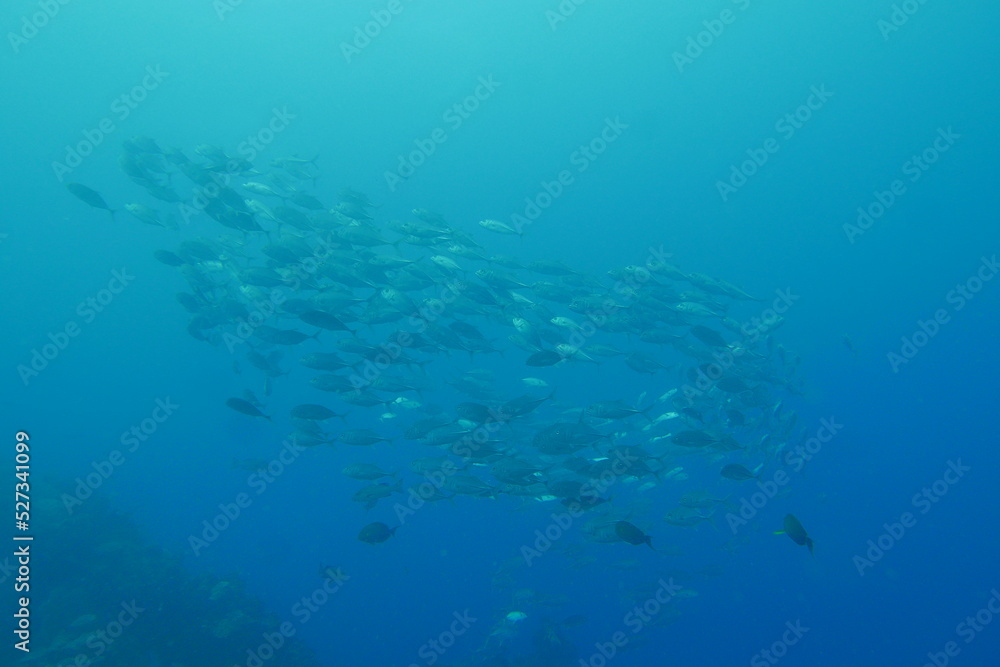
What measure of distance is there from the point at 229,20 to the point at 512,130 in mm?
36309

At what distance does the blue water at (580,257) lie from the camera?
18.2 m

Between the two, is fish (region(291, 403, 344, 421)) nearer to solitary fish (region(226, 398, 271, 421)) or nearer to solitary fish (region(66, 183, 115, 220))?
solitary fish (region(226, 398, 271, 421))

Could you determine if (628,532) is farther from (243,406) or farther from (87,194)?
(87,194)

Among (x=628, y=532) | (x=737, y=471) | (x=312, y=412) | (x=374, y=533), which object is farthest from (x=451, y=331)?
(x=737, y=471)

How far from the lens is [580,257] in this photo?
53.6 meters

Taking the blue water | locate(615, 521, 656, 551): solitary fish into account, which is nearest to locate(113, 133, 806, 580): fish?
locate(615, 521, 656, 551): solitary fish

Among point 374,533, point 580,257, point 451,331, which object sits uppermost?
point 580,257

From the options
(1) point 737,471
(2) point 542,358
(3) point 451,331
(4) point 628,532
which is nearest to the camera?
(4) point 628,532

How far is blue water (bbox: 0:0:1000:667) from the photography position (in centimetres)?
1825

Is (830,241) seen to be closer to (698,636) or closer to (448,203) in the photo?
(448,203)

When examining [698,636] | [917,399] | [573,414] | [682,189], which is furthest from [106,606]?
[682,189]

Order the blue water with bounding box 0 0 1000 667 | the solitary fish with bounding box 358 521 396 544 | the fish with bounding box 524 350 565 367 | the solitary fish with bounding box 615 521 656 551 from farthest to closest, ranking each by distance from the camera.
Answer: the blue water with bounding box 0 0 1000 667, the fish with bounding box 524 350 565 367, the solitary fish with bounding box 358 521 396 544, the solitary fish with bounding box 615 521 656 551

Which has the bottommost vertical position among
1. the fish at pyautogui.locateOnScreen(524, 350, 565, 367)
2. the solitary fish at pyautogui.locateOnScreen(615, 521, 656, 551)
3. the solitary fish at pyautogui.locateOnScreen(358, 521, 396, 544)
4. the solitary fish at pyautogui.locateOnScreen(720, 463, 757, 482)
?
the solitary fish at pyautogui.locateOnScreen(358, 521, 396, 544)

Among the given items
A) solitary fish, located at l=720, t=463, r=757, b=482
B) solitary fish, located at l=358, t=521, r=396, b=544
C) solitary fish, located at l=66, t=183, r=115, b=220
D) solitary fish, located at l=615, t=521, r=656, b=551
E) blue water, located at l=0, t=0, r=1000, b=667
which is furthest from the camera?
blue water, located at l=0, t=0, r=1000, b=667
